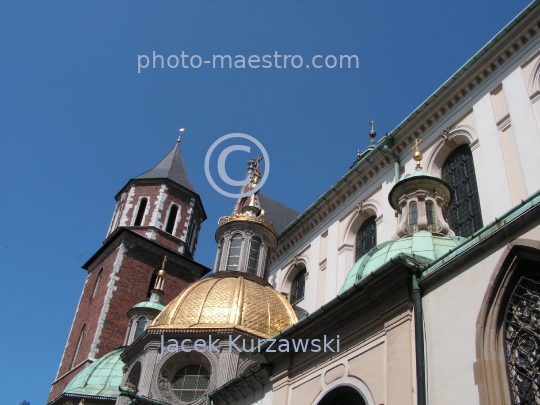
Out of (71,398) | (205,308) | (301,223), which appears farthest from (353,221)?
(71,398)

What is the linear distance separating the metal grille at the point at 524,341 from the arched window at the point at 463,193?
728cm

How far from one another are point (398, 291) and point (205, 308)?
8.29m

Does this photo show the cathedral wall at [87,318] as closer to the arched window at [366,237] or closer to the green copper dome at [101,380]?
the green copper dome at [101,380]

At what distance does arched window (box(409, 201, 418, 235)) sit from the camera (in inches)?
441

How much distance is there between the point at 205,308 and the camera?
16000mm

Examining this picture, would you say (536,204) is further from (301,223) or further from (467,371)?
(301,223)

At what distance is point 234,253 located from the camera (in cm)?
1995

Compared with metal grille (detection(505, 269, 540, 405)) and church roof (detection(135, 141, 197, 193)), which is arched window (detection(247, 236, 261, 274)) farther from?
church roof (detection(135, 141, 197, 193))

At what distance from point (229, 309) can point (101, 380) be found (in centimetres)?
735

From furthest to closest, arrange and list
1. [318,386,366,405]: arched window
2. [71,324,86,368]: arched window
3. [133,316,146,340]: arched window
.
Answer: [71,324,86,368]: arched window, [133,316,146,340]: arched window, [318,386,366,405]: arched window

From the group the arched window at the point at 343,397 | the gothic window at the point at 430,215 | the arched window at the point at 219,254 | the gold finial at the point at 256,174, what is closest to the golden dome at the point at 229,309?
the arched window at the point at 219,254

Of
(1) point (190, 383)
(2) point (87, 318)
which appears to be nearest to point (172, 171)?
(2) point (87, 318)

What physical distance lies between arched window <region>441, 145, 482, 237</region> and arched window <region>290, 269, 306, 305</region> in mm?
6774

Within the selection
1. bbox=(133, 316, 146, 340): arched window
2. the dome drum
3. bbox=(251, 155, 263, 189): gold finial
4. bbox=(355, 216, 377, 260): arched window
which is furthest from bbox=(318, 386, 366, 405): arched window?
bbox=(133, 316, 146, 340): arched window
